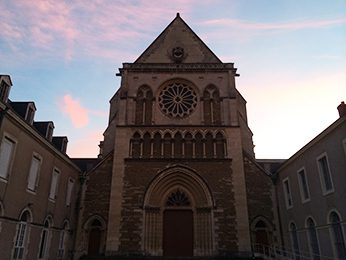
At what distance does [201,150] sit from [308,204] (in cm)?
728

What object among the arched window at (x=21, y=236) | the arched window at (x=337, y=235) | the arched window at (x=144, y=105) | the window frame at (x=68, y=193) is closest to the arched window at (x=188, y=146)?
the arched window at (x=144, y=105)

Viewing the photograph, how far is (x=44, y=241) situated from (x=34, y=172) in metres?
3.87

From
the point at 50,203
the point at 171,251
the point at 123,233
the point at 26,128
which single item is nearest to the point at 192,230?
the point at 171,251

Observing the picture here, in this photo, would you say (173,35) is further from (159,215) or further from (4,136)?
(4,136)

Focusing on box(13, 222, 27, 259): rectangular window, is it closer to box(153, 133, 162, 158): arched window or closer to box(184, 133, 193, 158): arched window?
box(153, 133, 162, 158): arched window

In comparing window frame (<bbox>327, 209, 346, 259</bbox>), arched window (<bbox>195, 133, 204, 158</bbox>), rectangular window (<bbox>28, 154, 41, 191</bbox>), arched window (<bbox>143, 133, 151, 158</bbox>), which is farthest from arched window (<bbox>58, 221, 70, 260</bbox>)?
window frame (<bbox>327, 209, 346, 259</bbox>)

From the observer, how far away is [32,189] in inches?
562

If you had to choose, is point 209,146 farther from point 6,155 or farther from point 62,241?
point 6,155

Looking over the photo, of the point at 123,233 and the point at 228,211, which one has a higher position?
the point at 228,211

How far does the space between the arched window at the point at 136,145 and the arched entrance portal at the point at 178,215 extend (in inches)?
85.0

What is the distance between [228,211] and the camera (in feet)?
59.1

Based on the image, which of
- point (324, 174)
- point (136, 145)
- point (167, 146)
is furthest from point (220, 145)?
point (324, 174)

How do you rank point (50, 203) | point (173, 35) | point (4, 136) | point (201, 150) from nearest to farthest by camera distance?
point (4, 136) → point (50, 203) → point (201, 150) → point (173, 35)

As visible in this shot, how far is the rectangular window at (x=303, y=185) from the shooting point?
598 inches
